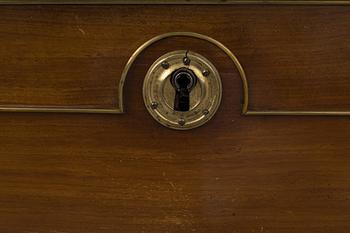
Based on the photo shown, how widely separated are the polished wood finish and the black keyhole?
4cm

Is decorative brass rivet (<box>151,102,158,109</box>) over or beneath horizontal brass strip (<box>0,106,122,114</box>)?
over

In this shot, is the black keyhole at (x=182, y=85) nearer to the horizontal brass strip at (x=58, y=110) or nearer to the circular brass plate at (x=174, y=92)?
the circular brass plate at (x=174, y=92)

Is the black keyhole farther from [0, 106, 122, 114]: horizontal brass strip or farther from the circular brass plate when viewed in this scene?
[0, 106, 122, 114]: horizontal brass strip

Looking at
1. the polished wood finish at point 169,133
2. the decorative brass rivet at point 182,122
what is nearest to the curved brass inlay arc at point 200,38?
the polished wood finish at point 169,133

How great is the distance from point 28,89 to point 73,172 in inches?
6.9

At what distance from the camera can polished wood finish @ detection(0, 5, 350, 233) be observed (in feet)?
2.42

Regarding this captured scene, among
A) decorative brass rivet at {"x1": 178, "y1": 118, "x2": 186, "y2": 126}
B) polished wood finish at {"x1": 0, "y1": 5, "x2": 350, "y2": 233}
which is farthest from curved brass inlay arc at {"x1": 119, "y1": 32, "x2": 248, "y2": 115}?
decorative brass rivet at {"x1": 178, "y1": 118, "x2": 186, "y2": 126}

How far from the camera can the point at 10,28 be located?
756 millimetres

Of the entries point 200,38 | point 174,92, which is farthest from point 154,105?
point 200,38

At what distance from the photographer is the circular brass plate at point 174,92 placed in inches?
29.5

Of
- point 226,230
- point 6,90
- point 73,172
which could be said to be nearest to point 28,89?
point 6,90

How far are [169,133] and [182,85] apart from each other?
0.09 metres

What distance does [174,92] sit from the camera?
0.76m

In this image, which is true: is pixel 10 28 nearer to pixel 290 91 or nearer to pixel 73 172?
pixel 73 172
